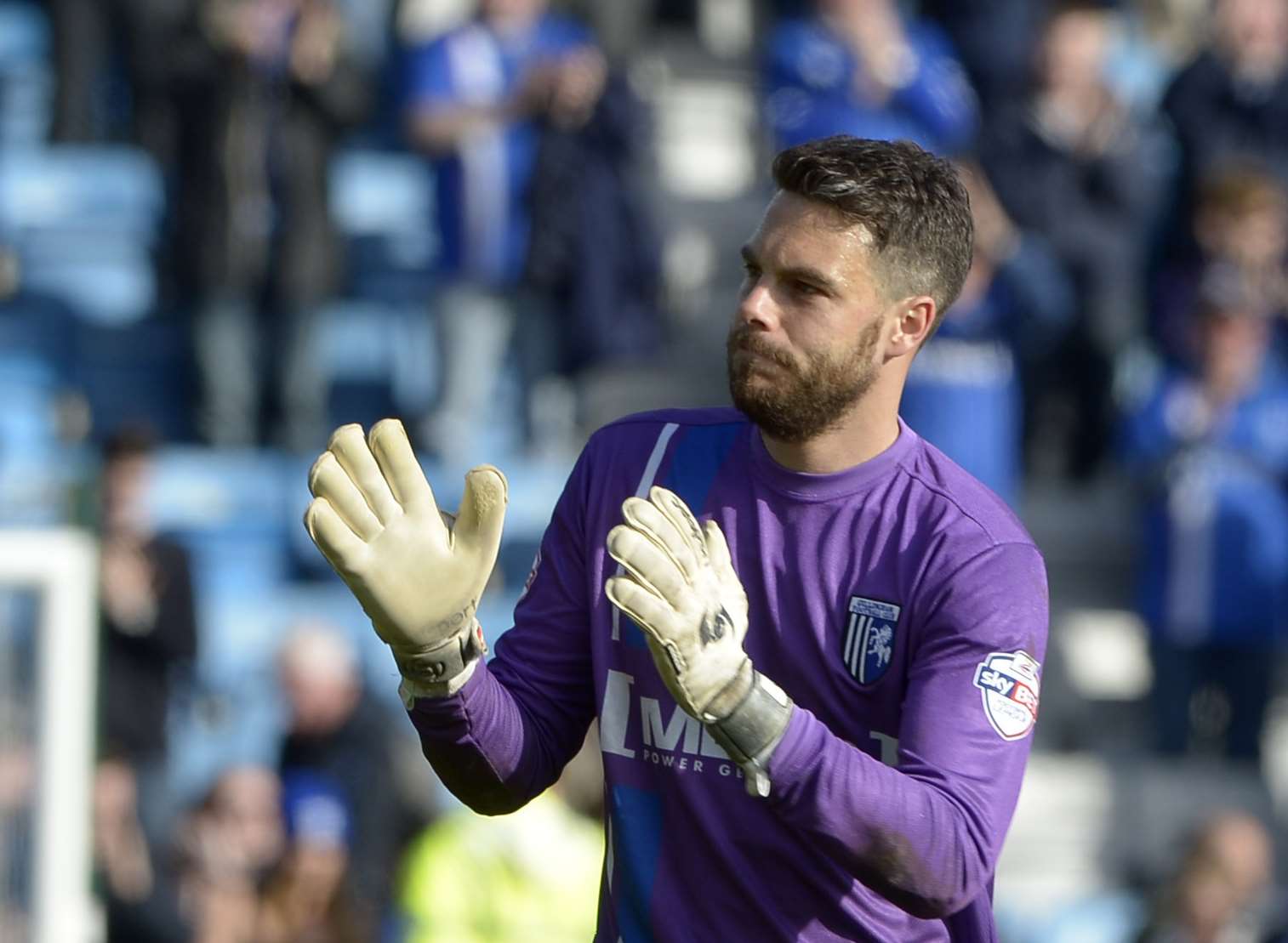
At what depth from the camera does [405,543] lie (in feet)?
8.82

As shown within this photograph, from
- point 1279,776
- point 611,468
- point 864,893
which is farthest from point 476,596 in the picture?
point 1279,776

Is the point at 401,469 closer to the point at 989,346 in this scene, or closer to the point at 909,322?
the point at 909,322

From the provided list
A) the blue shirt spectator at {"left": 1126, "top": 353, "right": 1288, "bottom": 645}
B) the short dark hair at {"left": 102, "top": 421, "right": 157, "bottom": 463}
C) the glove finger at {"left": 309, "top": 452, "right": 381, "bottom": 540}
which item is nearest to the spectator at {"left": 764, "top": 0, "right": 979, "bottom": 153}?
the blue shirt spectator at {"left": 1126, "top": 353, "right": 1288, "bottom": 645}

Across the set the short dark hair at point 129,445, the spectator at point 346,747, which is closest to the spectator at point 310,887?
the spectator at point 346,747

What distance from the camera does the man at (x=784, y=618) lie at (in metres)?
2.56

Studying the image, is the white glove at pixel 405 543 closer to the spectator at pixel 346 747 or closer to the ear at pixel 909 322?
the ear at pixel 909 322

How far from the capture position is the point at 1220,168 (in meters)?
7.83

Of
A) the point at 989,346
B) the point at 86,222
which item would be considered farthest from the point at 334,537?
the point at 86,222

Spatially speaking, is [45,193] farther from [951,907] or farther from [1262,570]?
[951,907]

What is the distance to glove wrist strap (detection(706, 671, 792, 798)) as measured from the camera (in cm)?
254

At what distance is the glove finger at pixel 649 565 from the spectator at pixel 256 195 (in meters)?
5.43

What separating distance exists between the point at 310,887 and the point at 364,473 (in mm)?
3964

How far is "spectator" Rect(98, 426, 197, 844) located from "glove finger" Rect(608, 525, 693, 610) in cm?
450

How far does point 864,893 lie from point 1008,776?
0.26m
